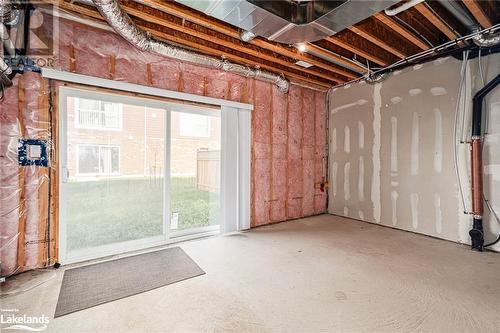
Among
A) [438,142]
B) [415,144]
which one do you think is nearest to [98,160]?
[415,144]

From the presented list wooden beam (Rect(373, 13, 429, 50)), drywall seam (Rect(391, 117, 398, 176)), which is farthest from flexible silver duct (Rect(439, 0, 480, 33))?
drywall seam (Rect(391, 117, 398, 176))

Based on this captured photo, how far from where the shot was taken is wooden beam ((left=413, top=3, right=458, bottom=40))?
2.36 metres

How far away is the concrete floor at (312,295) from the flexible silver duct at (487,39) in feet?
8.58

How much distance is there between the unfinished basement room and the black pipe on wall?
0.02 meters

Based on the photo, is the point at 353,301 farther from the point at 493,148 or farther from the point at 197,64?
the point at 197,64

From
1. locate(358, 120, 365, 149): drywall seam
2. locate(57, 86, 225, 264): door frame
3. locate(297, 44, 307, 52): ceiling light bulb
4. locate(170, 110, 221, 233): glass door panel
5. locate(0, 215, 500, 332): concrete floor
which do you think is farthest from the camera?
locate(358, 120, 365, 149): drywall seam

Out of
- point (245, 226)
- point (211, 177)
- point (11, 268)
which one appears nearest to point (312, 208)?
point (245, 226)

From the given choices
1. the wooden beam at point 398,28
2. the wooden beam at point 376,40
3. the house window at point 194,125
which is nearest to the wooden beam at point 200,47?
the house window at point 194,125

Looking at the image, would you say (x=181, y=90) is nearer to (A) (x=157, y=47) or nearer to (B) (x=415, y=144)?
(A) (x=157, y=47)

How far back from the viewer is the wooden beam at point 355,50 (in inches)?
117

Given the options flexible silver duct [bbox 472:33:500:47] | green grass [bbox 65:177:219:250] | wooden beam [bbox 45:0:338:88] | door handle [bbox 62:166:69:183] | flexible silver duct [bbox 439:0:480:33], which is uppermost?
flexible silver duct [bbox 439:0:480:33]

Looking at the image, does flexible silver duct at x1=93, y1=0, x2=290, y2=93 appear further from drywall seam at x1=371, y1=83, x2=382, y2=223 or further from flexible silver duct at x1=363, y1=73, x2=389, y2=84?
drywall seam at x1=371, y1=83, x2=382, y2=223

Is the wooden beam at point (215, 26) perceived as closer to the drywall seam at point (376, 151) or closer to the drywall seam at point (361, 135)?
the drywall seam at point (376, 151)

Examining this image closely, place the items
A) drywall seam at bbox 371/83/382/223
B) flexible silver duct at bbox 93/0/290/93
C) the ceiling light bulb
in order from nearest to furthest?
flexible silver duct at bbox 93/0/290/93, the ceiling light bulb, drywall seam at bbox 371/83/382/223
